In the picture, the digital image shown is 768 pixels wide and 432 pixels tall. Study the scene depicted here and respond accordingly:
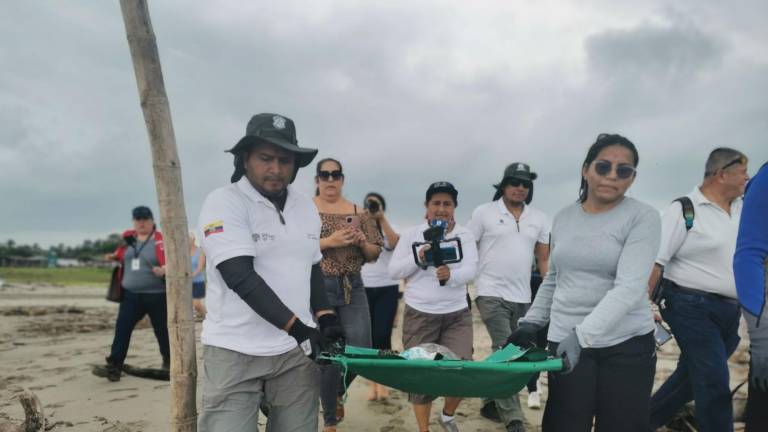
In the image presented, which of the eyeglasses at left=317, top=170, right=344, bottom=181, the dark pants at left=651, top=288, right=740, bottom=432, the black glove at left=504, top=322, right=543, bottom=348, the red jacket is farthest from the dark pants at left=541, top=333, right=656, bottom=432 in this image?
the red jacket

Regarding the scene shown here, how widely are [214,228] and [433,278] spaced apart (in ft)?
8.52

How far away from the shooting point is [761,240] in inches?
104

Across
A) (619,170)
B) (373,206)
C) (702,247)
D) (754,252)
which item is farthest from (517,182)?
(754,252)

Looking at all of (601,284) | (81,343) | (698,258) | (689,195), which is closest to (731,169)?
(689,195)

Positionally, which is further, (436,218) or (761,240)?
(436,218)

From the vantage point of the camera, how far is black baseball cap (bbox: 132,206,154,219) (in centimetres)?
714

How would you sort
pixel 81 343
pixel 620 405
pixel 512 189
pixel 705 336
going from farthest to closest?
pixel 81 343 < pixel 512 189 < pixel 705 336 < pixel 620 405

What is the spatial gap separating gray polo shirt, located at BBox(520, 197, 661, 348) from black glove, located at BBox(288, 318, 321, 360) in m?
1.25

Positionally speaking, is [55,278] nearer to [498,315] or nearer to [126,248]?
[126,248]

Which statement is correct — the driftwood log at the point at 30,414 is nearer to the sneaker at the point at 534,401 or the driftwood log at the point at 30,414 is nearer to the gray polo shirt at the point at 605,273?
the gray polo shirt at the point at 605,273

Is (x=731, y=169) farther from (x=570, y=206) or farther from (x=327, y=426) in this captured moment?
(x=327, y=426)

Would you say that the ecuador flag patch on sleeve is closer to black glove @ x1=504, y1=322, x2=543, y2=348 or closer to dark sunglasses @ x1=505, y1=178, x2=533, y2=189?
black glove @ x1=504, y1=322, x2=543, y2=348

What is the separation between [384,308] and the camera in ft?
20.9

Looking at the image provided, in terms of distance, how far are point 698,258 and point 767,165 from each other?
133 centimetres
